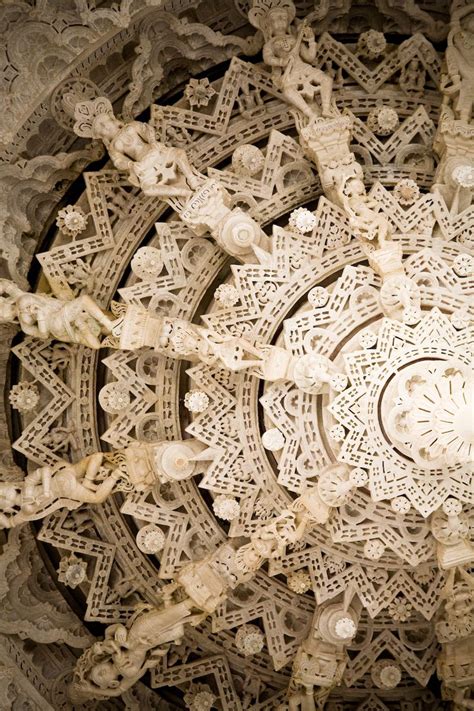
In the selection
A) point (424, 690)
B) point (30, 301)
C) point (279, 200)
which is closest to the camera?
point (30, 301)

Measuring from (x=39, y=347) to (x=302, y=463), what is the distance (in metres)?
1.84

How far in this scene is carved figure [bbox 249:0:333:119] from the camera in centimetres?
532

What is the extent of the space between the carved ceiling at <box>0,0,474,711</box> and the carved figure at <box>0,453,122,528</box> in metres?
0.02

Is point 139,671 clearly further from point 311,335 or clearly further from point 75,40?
point 75,40

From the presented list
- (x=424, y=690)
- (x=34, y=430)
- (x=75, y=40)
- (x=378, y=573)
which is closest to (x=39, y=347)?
(x=34, y=430)

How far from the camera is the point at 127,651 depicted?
5562mm

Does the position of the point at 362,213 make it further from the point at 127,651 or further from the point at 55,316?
the point at 127,651

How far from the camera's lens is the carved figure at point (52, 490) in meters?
5.27

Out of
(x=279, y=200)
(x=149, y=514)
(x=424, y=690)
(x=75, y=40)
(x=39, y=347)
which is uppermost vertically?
(x=75, y=40)

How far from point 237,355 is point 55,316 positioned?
3.51 feet

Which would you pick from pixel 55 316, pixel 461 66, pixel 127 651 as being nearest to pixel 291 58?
pixel 461 66

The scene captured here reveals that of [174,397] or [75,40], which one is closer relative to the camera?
[75,40]

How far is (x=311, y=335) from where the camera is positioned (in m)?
5.33

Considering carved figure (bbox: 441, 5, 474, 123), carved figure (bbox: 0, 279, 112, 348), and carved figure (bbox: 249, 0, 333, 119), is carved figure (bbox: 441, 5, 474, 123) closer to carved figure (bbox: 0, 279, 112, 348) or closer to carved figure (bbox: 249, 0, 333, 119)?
carved figure (bbox: 249, 0, 333, 119)
